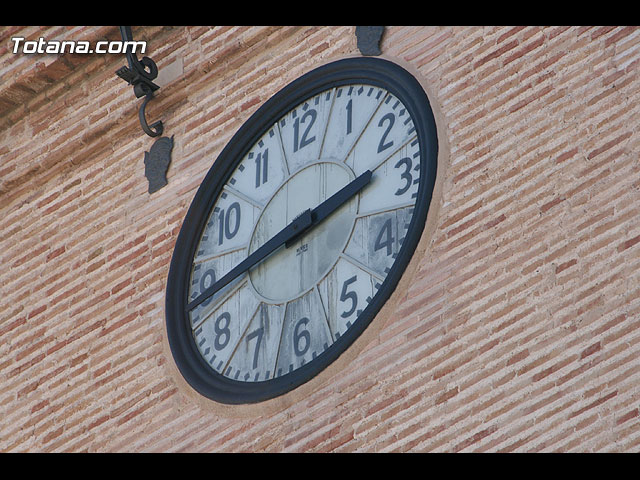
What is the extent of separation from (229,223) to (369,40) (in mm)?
1091

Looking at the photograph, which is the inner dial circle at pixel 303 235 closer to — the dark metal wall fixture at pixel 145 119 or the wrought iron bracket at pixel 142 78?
the dark metal wall fixture at pixel 145 119

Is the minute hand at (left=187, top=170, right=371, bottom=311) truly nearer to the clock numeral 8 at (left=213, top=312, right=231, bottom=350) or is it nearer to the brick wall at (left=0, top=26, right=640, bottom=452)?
the clock numeral 8 at (left=213, top=312, right=231, bottom=350)

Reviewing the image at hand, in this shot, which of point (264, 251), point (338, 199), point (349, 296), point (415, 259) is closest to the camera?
point (415, 259)

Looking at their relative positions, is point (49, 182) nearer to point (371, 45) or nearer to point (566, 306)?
point (371, 45)

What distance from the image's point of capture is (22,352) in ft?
31.3

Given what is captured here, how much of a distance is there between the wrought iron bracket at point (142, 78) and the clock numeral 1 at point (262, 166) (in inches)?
29.3

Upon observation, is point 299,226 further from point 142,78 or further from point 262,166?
point 142,78

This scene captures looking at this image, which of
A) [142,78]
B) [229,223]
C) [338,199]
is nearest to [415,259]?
[338,199]

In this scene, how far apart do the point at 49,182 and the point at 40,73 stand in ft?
1.95

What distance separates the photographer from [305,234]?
8789 mm

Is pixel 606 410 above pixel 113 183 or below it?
below

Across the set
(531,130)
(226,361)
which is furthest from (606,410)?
(226,361)

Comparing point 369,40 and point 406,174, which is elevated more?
point 369,40

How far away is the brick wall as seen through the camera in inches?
303
